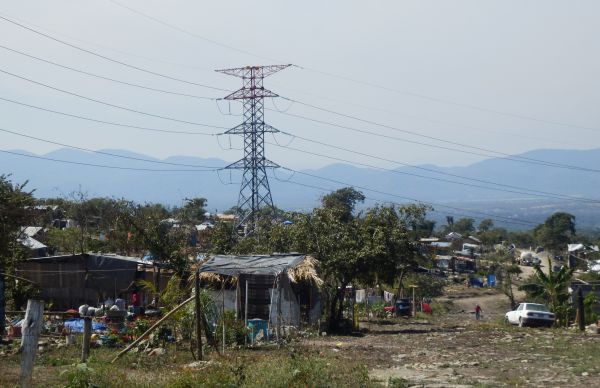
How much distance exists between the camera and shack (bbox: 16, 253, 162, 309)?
32094 millimetres

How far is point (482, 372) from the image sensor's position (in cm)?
1869

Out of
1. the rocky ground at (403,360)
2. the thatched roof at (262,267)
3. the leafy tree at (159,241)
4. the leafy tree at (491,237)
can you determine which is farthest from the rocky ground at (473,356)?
the leafy tree at (491,237)

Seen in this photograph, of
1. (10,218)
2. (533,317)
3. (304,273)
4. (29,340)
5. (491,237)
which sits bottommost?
(533,317)

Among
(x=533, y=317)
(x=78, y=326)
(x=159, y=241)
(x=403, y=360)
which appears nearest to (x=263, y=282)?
(x=78, y=326)

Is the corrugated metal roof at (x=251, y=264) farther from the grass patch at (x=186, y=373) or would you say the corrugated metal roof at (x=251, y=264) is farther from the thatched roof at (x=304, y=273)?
the grass patch at (x=186, y=373)

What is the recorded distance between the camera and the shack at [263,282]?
27.3 m

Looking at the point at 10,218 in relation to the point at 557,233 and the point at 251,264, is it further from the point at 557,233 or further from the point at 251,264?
the point at 557,233

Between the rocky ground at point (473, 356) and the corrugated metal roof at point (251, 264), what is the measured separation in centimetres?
286

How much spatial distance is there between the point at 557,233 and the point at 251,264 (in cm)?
8881

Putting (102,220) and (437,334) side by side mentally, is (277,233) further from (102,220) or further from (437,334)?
(102,220)

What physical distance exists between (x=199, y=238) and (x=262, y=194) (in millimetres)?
5107

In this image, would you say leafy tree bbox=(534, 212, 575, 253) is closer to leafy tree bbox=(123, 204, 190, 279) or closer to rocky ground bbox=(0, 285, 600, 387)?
leafy tree bbox=(123, 204, 190, 279)

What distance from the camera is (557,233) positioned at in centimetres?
10931

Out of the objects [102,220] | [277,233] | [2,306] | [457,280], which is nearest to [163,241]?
[277,233]
